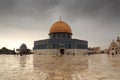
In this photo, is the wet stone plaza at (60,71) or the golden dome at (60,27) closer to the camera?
the wet stone plaza at (60,71)

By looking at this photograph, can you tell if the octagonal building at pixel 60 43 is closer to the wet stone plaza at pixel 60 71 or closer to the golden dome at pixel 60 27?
the golden dome at pixel 60 27

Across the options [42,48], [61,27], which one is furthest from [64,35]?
[42,48]

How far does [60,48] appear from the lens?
59.6m

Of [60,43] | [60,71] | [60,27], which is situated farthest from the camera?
[60,27]

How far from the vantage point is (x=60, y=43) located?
5994 cm

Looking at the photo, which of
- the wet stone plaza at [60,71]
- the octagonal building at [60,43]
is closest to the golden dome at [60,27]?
the octagonal building at [60,43]

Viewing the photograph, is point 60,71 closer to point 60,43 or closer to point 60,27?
point 60,43

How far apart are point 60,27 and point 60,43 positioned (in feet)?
16.6

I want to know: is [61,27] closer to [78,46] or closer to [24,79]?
[78,46]

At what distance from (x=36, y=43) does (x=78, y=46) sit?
13.7m

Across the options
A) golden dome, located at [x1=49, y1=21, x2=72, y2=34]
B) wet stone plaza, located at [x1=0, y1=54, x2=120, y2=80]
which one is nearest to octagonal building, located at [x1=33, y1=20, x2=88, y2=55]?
golden dome, located at [x1=49, y1=21, x2=72, y2=34]

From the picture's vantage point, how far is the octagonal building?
196 ft

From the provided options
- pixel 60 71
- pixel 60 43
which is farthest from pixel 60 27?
pixel 60 71

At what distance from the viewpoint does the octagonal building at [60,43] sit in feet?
196
